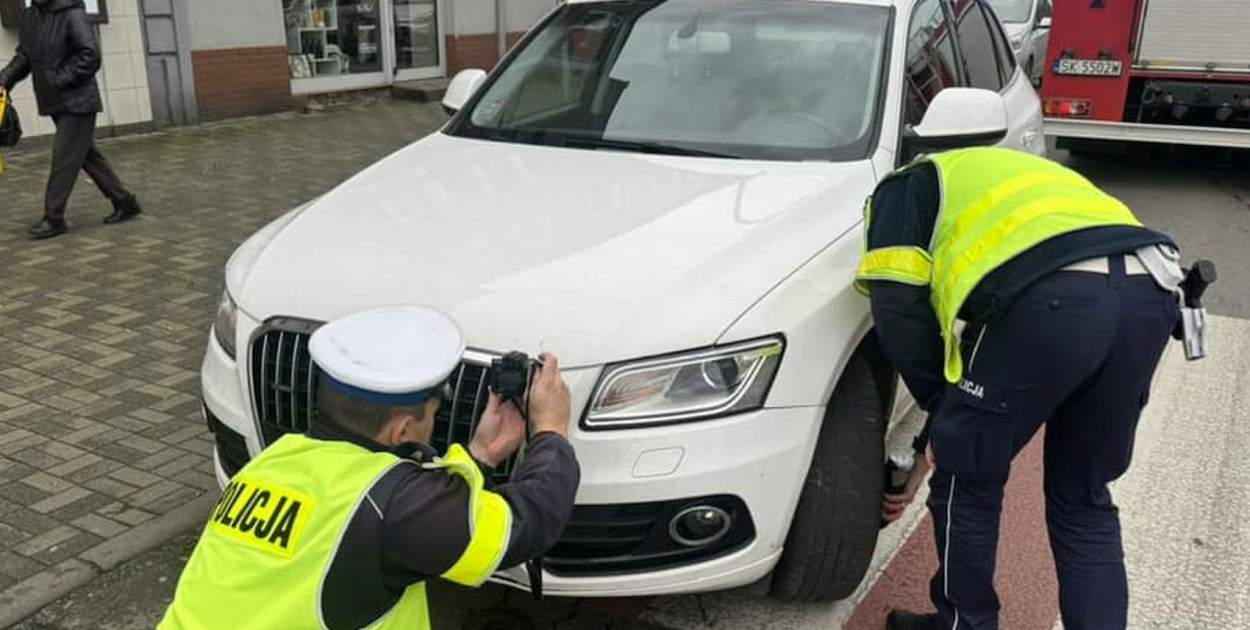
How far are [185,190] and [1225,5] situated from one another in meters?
7.93

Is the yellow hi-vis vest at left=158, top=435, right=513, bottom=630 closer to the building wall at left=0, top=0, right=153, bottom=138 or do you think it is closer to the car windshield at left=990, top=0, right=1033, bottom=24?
the building wall at left=0, top=0, right=153, bottom=138

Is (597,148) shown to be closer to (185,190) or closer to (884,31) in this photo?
(884,31)

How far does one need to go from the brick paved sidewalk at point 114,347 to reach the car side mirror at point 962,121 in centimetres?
272

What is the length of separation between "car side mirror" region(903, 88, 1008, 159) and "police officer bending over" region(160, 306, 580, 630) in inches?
80.4

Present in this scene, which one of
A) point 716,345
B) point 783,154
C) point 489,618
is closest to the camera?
point 716,345

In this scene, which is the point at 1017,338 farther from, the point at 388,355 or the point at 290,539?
the point at 290,539

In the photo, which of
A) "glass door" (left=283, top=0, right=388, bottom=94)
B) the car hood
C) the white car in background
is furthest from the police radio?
"glass door" (left=283, top=0, right=388, bottom=94)

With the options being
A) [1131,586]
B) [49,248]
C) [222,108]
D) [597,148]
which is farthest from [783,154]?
[222,108]

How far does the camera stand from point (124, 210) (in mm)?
7176

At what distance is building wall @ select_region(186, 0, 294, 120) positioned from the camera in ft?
33.9

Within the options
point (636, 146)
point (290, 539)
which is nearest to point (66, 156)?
point (636, 146)

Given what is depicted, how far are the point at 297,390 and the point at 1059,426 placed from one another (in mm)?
1841

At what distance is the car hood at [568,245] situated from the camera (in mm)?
2543

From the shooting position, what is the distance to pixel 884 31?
3891 millimetres
